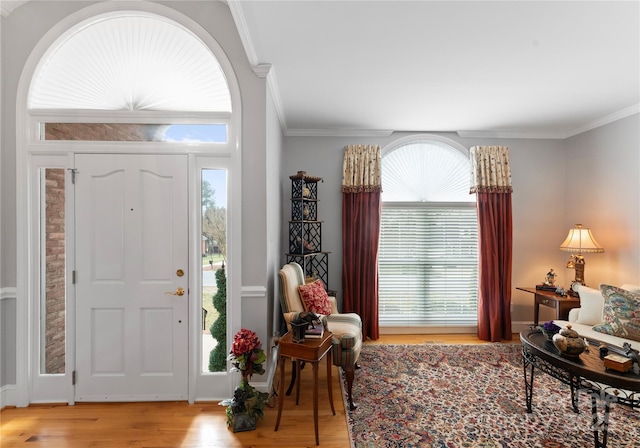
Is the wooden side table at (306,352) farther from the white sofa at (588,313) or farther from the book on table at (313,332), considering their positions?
the white sofa at (588,313)

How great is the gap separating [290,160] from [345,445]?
332 cm

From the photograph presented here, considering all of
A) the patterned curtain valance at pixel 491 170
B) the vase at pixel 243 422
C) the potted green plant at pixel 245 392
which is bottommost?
the vase at pixel 243 422

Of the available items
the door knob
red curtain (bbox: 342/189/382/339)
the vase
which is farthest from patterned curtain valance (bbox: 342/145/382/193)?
the vase

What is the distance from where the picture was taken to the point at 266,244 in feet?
8.73

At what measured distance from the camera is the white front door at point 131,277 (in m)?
2.59

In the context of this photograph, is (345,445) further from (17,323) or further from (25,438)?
(17,323)

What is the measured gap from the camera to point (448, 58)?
250cm

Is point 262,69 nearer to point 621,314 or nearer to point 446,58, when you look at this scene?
point 446,58

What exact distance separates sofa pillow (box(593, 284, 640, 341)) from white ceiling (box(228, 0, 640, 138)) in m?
1.96

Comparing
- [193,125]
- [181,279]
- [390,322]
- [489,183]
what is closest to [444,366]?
[390,322]

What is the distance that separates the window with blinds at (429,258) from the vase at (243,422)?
2555mm

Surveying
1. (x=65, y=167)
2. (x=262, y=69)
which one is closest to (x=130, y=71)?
(x=65, y=167)


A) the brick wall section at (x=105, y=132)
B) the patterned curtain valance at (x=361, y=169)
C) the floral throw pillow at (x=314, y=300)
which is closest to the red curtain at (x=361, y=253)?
the patterned curtain valance at (x=361, y=169)

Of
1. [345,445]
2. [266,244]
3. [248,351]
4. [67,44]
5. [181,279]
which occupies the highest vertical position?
[67,44]
